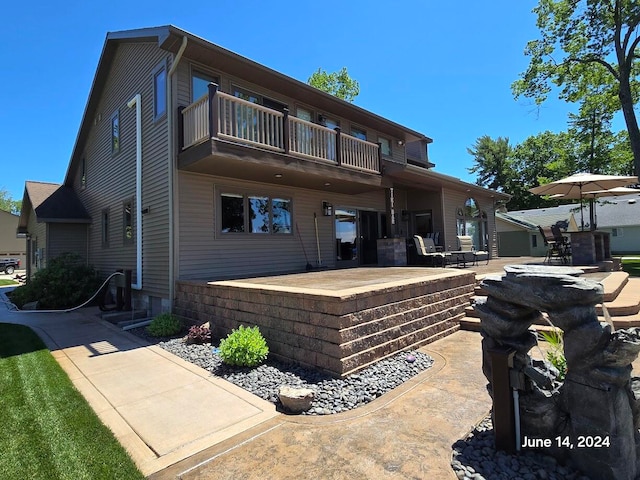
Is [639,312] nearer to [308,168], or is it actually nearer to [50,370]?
[308,168]

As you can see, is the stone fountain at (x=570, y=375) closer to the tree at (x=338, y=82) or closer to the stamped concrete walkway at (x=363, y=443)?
the stamped concrete walkway at (x=363, y=443)

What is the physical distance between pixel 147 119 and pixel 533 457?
10258 millimetres

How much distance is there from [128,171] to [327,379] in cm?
929

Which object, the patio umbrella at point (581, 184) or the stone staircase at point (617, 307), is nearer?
the stone staircase at point (617, 307)

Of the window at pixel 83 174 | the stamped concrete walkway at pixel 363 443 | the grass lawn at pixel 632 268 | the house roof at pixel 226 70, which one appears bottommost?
the stamped concrete walkway at pixel 363 443

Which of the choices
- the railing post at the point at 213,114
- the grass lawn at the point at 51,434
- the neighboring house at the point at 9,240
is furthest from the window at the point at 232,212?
the neighboring house at the point at 9,240

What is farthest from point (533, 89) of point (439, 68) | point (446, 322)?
point (446, 322)

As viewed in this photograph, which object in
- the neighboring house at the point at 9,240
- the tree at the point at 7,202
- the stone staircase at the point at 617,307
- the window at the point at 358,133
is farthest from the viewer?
the tree at the point at 7,202

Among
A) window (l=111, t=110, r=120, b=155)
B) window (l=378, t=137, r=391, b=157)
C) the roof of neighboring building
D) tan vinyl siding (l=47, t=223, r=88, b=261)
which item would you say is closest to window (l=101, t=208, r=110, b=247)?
window (l=111, t=110, r=120, b=155)

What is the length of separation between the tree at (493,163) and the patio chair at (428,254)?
3147 cm

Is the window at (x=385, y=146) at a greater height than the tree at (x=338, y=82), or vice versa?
the tree at (x=338, y=82)

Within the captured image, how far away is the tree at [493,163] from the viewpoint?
127 feet

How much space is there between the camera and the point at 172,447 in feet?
9.41

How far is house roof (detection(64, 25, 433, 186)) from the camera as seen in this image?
7523 mm
